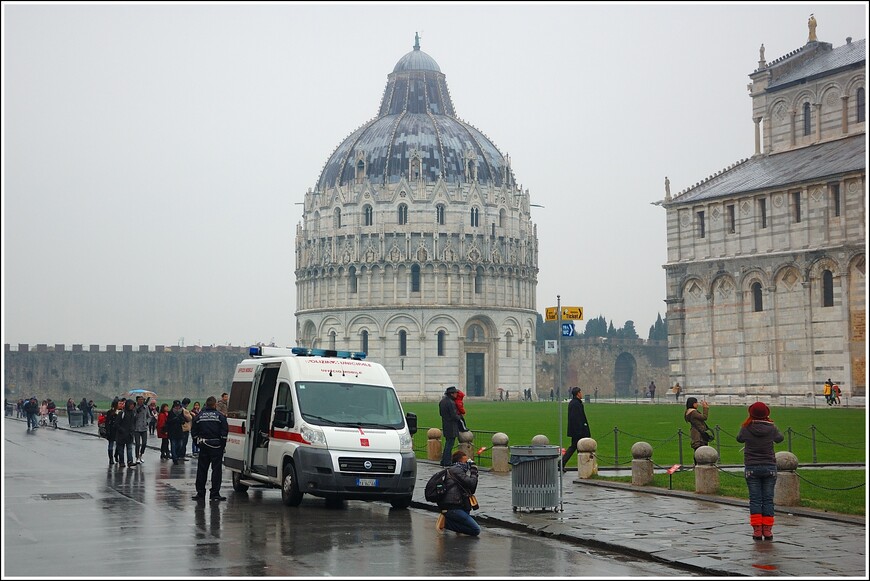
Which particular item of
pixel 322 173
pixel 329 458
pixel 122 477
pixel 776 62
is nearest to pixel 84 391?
pixel 322 173

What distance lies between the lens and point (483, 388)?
340 feet

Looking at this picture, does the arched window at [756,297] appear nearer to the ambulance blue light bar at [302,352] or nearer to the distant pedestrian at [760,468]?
the ambulance blue light bar at [302,352]

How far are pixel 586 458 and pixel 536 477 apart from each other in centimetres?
521

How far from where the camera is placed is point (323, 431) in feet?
62.3

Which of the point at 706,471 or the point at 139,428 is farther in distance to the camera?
the point at 139,428

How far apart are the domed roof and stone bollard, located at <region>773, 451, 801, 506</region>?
86.5 meters

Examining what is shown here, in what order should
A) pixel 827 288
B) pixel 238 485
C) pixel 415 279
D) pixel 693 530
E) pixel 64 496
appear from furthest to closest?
pixel 415 279, pixel 827 288, pixel 238 485, pixel 64 496, pixel 693 530

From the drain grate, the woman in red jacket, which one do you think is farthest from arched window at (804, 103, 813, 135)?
the drain grate

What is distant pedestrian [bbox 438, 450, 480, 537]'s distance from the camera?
51.3 feet

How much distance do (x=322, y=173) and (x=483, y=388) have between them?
2469cm

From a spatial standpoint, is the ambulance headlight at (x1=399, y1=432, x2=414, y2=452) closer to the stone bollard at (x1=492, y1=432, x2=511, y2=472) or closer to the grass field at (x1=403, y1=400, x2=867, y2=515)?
the grass field at (x1=403, y1=400, x2=867, y2=515)

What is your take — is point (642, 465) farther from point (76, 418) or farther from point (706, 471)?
point (76, 418)

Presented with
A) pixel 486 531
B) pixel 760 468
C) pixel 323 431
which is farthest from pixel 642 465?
pixel 760 468

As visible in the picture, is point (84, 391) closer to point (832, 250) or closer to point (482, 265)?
point (482, 265)
